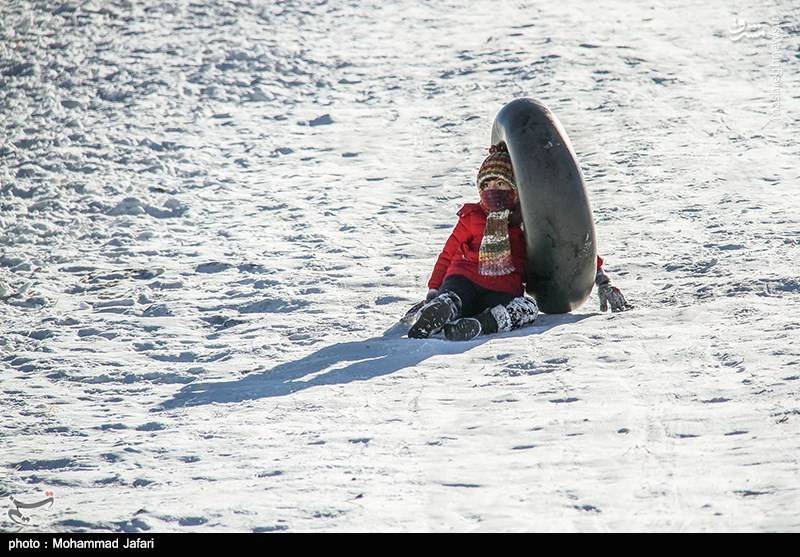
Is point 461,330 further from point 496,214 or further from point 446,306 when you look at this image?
point 496,214

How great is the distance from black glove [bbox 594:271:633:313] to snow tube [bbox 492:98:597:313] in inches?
3.5

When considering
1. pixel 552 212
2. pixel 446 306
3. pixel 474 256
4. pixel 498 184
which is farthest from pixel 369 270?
pixel 552 212

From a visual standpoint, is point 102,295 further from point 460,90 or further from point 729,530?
point 460,90

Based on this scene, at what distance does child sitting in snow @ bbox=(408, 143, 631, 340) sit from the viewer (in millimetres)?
6070

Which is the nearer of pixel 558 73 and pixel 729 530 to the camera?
pixel 729 530

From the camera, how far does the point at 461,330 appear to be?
602 cm

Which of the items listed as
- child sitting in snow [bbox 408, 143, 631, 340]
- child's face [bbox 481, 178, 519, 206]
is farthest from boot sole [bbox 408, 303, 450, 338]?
child's face [bbox 481, 178, 519, 206]

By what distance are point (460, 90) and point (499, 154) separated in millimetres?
6191

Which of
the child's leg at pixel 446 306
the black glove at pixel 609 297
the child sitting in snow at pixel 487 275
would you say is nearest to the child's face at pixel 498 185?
the child sitting in snow at pixel 487 275

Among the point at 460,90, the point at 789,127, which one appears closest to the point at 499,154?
the point at 789,127

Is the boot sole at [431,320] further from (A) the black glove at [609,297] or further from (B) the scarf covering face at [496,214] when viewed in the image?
(A) the black glove at [609,297]

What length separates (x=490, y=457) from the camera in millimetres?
4340

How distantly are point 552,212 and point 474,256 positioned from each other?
21.8 inches

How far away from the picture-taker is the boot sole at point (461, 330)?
602 cm
